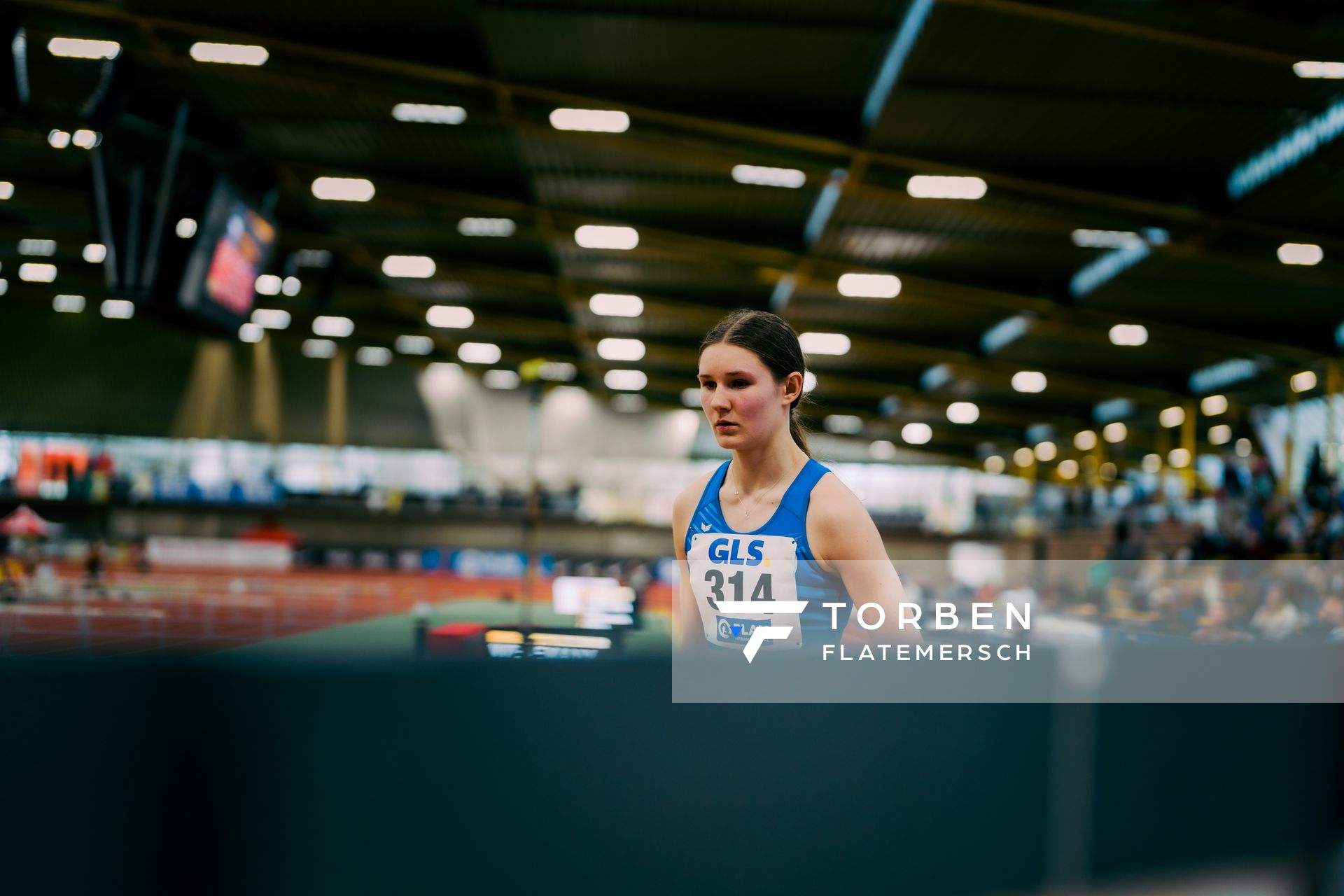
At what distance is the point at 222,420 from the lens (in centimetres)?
3275

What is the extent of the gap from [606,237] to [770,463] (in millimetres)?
17262

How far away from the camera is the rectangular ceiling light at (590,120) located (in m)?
13.0

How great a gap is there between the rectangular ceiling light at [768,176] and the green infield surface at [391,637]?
41.8ft

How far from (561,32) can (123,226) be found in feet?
17.0

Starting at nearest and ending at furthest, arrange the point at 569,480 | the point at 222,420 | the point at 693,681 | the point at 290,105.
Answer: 1. the point at 693,681
2. the point at 290,105
3. the point at 222,420
4. the point at 569,480

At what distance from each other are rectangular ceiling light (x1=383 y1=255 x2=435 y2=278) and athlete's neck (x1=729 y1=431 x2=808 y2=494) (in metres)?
20.8

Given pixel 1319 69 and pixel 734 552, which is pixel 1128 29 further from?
pixel 734 552

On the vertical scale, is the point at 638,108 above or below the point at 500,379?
below

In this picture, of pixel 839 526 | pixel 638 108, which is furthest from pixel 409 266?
pixel 839 526

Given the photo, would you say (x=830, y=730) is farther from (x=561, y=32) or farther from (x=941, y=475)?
(x=941, y=475)

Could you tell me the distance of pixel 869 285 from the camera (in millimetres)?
19875

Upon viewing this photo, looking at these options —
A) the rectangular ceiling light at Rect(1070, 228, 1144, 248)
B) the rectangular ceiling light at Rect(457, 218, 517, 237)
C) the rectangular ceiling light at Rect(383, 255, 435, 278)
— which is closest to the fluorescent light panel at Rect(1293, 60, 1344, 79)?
the rectangular ceiling light at Rect(1070, 228, 1144, 248)

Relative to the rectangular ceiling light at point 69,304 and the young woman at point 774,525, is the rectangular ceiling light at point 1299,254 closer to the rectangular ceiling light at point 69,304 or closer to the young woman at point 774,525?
the young woman at point 774,525

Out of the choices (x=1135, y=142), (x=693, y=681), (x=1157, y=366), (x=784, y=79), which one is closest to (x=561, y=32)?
(x=784, y=79)
